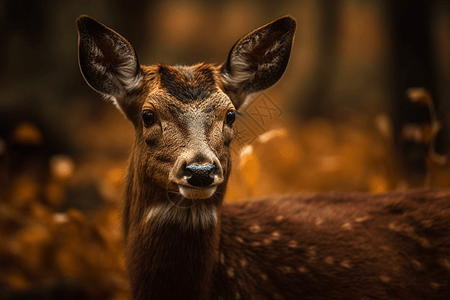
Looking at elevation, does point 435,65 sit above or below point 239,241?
above

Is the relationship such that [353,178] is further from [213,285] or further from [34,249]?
[34,249]

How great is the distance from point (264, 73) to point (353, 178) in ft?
12.5

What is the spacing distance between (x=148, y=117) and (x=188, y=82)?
365mm

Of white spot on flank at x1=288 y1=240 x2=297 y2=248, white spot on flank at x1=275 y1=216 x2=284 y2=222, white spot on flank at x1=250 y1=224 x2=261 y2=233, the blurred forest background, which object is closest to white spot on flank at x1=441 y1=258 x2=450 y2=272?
white spot on flank at x1=288 y1=240 x2=297 y2=248

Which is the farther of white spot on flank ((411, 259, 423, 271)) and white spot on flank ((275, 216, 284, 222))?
white spot on flank ((275, 216, 284, 222))

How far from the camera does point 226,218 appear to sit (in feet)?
10.9

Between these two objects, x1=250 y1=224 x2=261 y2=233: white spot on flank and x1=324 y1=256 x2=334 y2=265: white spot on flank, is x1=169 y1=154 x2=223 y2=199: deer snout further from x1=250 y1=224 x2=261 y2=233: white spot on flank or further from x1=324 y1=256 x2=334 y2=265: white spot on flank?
x1=324 y1=256 x2=334 y2=265: white spot on flank

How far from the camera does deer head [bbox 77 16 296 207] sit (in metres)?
2.56

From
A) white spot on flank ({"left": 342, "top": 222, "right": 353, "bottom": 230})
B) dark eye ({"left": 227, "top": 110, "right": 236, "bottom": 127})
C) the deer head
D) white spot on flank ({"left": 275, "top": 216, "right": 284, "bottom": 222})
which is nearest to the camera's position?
Answer: the deer head

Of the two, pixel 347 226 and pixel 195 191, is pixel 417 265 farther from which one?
pixel 195 191

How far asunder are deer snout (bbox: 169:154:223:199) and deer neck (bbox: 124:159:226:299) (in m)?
0.33

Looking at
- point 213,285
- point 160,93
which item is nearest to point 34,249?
point 213,285

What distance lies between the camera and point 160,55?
7.28 metres

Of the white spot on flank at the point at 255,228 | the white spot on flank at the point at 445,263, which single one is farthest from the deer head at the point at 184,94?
the white spot on flank at the point at 445,263
